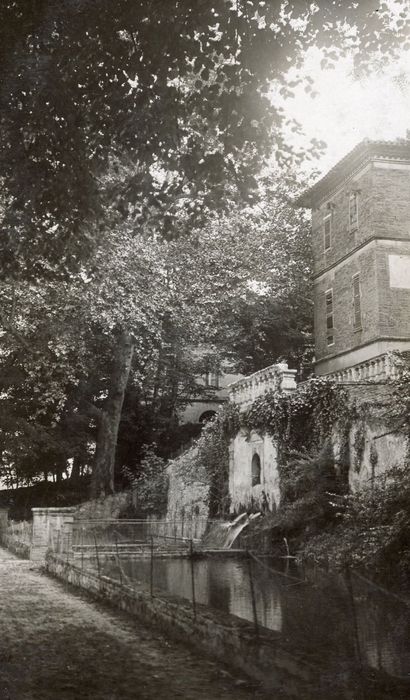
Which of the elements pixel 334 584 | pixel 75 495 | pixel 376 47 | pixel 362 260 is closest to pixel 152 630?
pixel 334 584

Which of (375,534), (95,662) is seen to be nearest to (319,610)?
(375,534)

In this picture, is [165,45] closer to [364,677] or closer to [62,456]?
[364,677]

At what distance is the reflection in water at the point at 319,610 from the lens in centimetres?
695

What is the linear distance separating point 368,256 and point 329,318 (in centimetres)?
419

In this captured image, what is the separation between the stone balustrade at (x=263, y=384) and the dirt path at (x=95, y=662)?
43.4 ft

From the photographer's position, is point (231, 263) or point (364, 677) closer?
point (364, 677)

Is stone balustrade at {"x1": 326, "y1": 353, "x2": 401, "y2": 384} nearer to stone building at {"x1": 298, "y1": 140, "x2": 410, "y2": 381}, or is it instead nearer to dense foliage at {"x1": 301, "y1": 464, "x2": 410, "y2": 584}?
stone building at {"x1": 298, "y1": 140, "x2": 410, "y2": 381}

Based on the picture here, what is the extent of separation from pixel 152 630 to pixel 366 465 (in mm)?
10272

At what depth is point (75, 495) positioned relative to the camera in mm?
35219

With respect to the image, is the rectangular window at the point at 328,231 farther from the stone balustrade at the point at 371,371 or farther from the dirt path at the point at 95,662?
the dirt path at the point at 95,662

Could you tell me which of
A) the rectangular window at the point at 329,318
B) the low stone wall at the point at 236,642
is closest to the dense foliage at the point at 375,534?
the low stone wall at the point at 236,642

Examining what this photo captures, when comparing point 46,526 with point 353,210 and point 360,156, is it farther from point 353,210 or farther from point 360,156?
point 360,156

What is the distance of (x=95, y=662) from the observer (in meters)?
6.85

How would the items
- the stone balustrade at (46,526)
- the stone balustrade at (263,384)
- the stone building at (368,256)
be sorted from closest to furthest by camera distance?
the stone balustrade at (46,526)
the stone balustrade at (263,384)
the stone building at (368,256)
